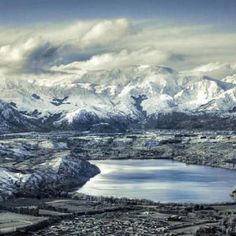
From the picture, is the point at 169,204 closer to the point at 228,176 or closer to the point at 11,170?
the point at 11,170

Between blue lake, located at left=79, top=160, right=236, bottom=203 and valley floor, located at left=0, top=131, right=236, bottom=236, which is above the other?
blue lake, located at left=79, top=160, right=236, bottom=203

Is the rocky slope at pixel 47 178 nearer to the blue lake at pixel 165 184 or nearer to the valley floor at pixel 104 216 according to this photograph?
the valley floor at pixel 104 216

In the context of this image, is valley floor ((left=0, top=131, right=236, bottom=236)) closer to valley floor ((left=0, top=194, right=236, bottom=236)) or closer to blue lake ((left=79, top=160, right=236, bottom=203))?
valley floor ((left=0, top=194, right=236, bottom=236))

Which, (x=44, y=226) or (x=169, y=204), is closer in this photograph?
(x=44, y=226)

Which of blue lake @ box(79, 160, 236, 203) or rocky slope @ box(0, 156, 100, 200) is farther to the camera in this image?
blue lake @ box(79, 160, 236, 203)

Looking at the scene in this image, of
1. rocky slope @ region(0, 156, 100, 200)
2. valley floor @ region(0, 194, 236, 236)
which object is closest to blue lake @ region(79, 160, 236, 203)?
rocky slope @ region(0, 156, 100, 200)

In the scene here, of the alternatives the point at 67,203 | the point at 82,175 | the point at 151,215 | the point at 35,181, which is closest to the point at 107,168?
the point at 82,175

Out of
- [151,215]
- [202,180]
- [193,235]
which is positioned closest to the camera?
[193,235]

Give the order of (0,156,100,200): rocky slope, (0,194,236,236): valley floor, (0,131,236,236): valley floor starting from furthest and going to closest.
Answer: (0,156,100,200): rocky slope
(0,131,236,236): valley floor
(0,194,236,236): valley floor

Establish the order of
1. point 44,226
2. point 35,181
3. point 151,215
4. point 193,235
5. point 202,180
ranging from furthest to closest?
point 202,180 → point 35,181 → point 151,215 → point 44,226 → point 193,235
